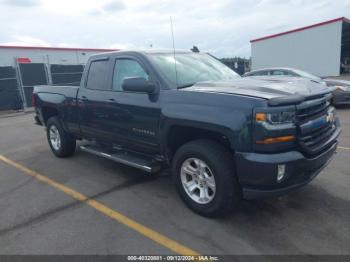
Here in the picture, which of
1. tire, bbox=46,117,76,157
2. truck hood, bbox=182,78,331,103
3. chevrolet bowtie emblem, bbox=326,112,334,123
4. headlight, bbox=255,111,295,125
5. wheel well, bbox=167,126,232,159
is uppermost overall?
truck hood, bbox=182,78,331,103

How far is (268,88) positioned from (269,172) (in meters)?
0.92

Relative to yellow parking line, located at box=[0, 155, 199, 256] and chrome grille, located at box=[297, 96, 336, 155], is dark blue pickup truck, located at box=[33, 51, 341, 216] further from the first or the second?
yellow parking line, located at box=[0, 155, 199, 256]

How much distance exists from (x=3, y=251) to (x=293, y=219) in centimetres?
305

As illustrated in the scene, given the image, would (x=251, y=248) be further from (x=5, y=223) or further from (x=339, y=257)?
(x=5, y=223)

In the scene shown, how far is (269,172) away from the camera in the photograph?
9.82ft

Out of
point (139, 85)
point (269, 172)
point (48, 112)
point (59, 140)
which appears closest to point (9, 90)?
point (48, 112)

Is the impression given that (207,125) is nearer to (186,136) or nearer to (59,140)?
(186,136)

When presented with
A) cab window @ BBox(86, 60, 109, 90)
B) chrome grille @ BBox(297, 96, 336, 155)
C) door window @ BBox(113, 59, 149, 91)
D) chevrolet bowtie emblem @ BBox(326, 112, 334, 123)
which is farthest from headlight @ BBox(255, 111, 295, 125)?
cab window @ BBox(86, 60, 109, 90)

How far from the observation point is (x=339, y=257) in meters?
2.80

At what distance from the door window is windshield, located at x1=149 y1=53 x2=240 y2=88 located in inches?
9.7

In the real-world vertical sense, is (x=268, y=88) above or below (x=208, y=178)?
Result: above

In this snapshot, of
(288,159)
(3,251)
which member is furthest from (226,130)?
(3,251)

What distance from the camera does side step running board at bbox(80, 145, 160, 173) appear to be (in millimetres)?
4188

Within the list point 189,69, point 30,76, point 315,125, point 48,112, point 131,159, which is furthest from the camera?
point 30,76
